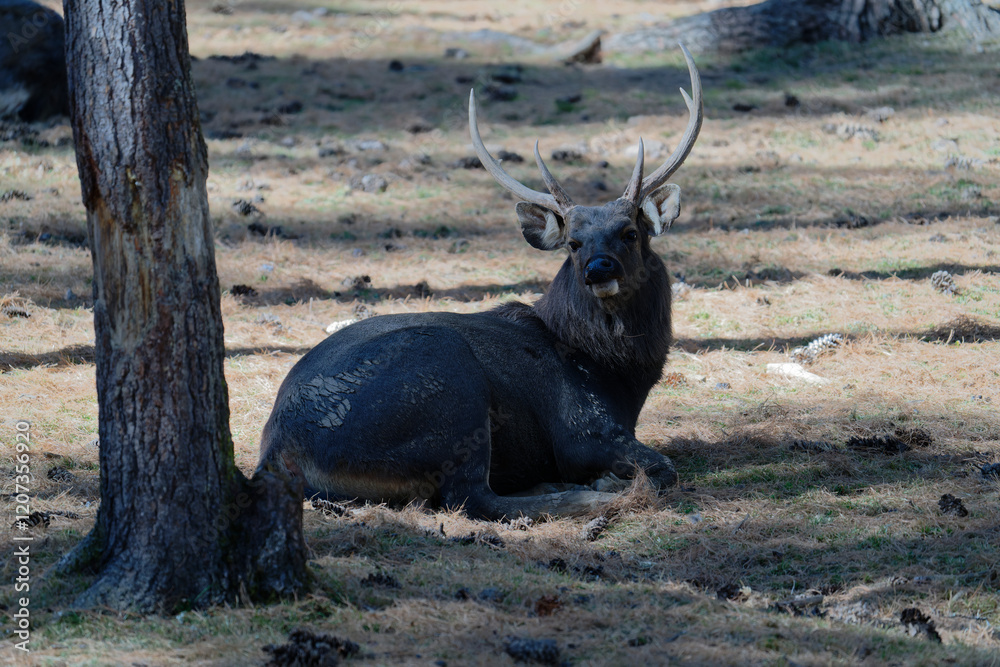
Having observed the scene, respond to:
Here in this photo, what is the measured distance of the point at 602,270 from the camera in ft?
21.2

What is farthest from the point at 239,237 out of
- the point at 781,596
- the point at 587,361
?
the point at 781,596

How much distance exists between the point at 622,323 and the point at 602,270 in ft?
1.85

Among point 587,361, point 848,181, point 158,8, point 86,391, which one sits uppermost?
point 158,8

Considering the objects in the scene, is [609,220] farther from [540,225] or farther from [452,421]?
[452,421]

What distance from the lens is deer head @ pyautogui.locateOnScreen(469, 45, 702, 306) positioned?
6.66 meters

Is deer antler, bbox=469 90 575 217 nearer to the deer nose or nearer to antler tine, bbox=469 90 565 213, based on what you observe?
antler tine, bbox=469 90 565 213

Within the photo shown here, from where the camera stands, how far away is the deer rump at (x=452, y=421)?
19.9 feet

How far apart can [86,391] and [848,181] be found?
1179 centimetres

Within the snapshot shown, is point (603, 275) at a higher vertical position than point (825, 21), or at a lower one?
lower

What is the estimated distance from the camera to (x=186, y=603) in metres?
4.26

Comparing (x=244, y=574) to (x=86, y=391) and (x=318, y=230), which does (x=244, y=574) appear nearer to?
(x=86, y=391)

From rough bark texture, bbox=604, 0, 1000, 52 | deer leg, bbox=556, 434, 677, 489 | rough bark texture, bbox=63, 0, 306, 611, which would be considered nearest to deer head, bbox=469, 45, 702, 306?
deer leg, bbox=556, 434, 677, 489

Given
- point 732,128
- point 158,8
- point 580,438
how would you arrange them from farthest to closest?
point 732,128 → point 580,438 → point 158,8

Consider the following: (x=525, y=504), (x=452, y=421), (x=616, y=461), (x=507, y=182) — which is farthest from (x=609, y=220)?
(x=525, y=504)
